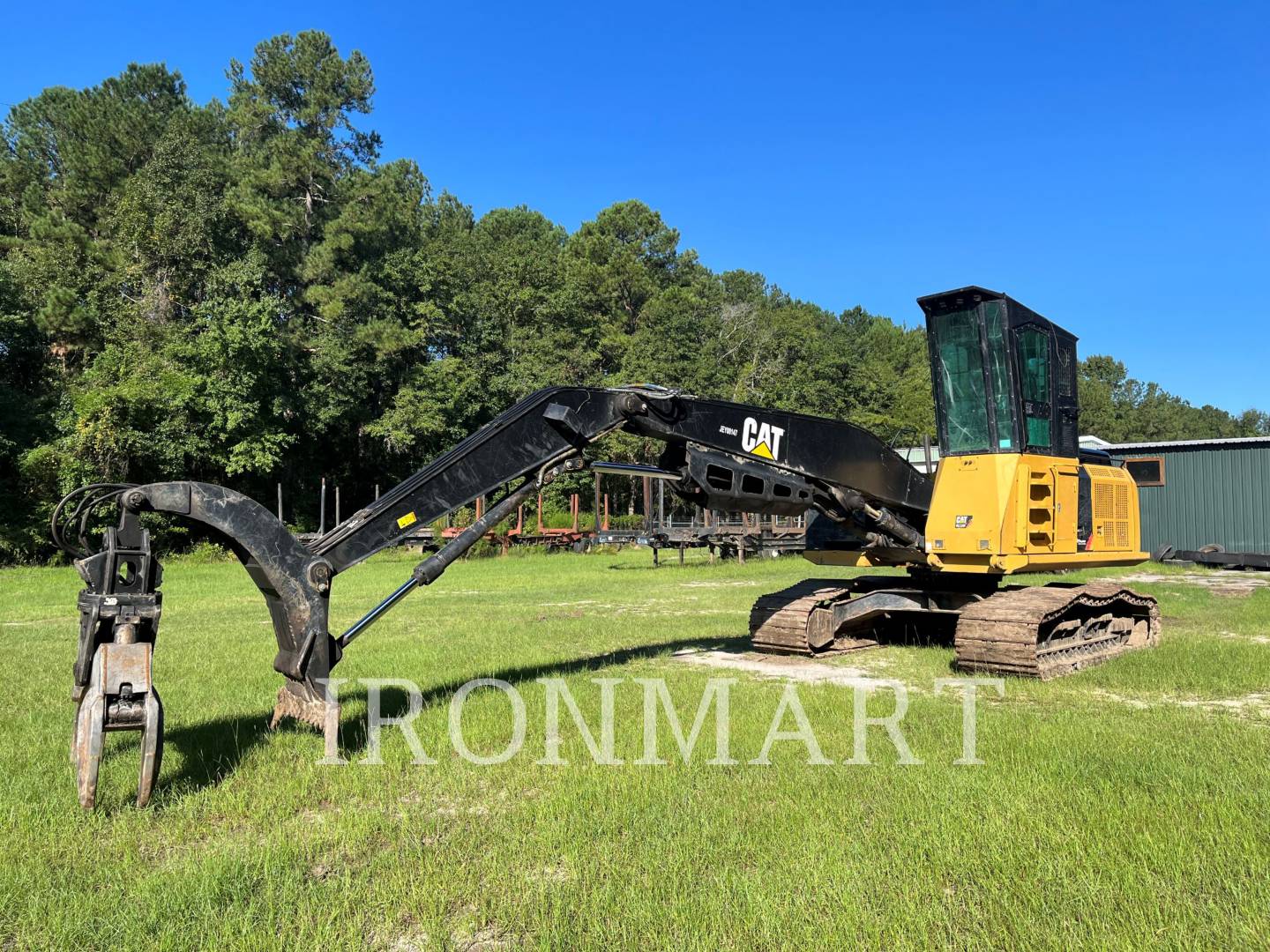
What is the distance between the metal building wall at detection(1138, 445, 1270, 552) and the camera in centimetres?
2845

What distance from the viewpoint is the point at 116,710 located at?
512 centimetres

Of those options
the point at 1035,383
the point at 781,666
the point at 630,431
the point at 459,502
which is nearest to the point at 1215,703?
the point at 1035,383

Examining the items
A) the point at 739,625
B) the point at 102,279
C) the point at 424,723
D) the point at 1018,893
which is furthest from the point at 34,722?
the point at 102,279

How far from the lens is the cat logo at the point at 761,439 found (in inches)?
340

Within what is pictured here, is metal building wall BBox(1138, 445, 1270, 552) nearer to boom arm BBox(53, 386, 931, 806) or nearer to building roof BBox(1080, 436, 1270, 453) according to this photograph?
building roof BBox(1080, 436, 1270, 453)

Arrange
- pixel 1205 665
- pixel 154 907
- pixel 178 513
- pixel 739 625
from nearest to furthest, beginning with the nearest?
pixel 154 907, pixel 178 513, pixel 1205 665, pixel 739 625

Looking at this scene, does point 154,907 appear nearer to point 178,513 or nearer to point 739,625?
point 178,513

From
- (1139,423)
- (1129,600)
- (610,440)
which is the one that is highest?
(1139,423)

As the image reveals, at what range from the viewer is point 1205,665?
31.4 feet

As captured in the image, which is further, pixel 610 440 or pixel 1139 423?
pixel 1139 423

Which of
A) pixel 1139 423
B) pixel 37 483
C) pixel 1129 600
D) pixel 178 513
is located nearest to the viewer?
pixel 178 513

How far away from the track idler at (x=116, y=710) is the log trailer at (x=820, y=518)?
10 millimetres

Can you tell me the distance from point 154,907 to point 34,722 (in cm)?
455

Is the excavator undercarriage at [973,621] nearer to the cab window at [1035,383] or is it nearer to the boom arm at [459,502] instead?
the boom arm at [459,502]
